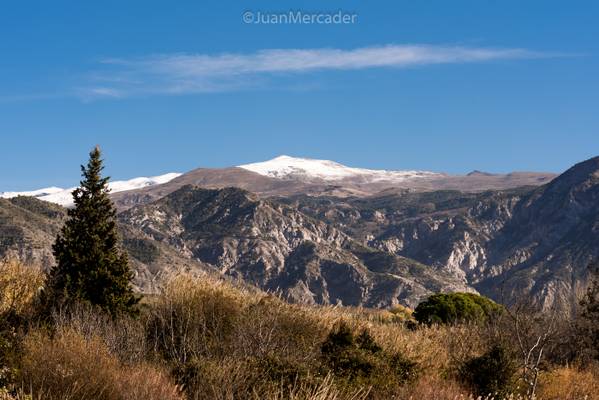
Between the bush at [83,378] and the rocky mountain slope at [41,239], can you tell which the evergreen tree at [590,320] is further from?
the rocky mountain slope at [41,239]

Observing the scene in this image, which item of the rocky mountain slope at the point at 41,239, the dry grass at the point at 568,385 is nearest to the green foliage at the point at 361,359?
the dry grass at the point at 568,385

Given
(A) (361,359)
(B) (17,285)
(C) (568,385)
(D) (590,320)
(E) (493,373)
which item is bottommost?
(C) (568,385)

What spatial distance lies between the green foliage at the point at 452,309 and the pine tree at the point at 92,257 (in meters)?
18.4

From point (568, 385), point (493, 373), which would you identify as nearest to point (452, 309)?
point (568, 385)

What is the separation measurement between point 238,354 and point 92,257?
1001cm

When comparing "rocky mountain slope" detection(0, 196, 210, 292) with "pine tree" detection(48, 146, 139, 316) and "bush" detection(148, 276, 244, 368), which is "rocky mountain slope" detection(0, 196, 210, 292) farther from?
"bush" detection(148, 276, 244, 368)

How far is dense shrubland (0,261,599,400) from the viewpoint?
13734 mm

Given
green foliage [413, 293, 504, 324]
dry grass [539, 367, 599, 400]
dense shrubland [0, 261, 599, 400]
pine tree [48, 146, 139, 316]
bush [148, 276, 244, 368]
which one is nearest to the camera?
dense shrubland [0, 261, 599, 400]

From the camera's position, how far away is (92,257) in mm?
26812

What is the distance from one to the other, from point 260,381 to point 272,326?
18.1 ft

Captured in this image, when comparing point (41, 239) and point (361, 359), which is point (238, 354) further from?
point (41, 239)

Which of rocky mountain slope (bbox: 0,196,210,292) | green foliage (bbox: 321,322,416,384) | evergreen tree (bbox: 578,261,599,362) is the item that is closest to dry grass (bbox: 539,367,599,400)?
evergreen tree (bbox: 578,261,599,362)

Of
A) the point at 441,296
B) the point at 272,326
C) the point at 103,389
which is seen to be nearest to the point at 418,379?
the point at 272,326

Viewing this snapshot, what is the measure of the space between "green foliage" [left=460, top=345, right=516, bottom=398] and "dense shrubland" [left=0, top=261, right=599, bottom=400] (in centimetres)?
3
